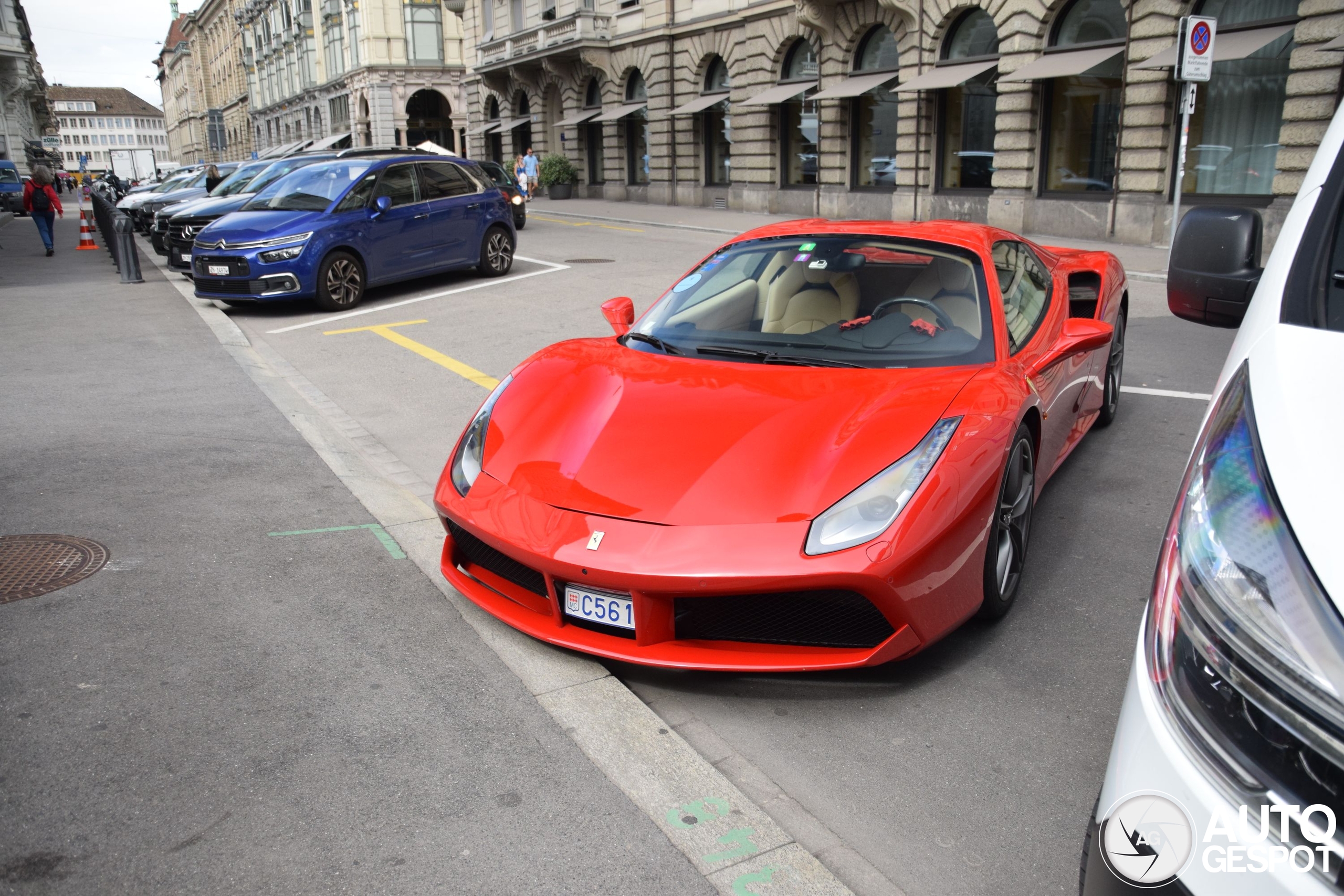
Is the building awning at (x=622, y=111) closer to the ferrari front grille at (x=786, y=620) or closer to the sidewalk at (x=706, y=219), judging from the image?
the sidewalk at (x=706, y=219)

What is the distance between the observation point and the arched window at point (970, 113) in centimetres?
2192

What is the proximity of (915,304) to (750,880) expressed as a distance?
8.40 feet

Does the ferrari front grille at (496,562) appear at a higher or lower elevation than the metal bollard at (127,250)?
lower

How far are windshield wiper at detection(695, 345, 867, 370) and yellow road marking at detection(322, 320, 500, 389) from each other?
124 inches

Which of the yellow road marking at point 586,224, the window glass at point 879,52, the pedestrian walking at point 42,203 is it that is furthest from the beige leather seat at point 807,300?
the window glass at point 879,52

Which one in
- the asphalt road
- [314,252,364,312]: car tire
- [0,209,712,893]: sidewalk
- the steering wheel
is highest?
the steering wheel

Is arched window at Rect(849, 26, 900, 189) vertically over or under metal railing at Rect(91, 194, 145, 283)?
over

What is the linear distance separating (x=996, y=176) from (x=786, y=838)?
20.7 meters

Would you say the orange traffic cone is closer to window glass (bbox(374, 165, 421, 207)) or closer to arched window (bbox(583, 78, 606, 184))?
window glass (bbox(374, 165, 421, 207))

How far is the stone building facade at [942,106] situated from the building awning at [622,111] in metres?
0.12

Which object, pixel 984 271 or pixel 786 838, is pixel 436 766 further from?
pixel 984 271

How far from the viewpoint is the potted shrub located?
36969 mm

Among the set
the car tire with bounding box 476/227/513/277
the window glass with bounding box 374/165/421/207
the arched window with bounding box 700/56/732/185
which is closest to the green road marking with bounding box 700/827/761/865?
the window glass with bounding box 374/165/421/207

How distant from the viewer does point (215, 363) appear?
868 centimetres
